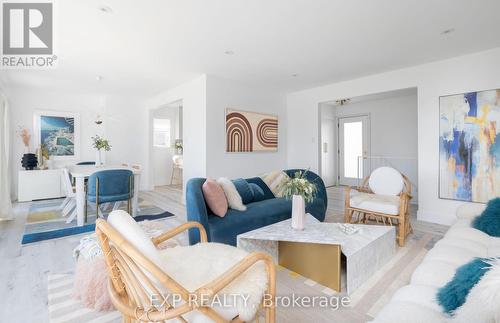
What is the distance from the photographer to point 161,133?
7922 mm

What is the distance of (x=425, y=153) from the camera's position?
4.10 metres

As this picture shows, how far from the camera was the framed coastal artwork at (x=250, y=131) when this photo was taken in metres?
5.06

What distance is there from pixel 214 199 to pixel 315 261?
115 cm

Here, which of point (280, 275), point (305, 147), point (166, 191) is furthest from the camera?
point (166, 191)

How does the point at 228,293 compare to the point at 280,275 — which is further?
the point at 280,275

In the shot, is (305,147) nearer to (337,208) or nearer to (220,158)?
(337,208)

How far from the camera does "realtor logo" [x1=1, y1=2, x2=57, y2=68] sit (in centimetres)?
248

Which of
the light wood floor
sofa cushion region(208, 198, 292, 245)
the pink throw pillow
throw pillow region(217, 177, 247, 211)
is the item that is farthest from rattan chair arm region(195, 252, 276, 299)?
throw pillow region(217, 177, 247, 211)

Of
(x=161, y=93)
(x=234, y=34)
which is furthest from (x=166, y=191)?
(x=234, y=34)

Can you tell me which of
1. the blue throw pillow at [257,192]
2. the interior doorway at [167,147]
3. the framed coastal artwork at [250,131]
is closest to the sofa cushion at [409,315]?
the blue throw pillow at [257,192]

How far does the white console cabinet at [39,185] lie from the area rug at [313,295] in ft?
14.2

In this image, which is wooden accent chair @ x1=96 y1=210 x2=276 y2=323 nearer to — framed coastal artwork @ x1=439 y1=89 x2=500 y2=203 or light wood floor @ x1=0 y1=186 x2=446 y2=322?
light wood floor @ x1=0 y1=186 x2=446 y2=322

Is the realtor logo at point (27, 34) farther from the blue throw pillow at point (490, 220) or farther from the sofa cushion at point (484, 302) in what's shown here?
the blue throw pillow at point (490, 220)

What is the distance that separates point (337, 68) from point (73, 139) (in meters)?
6.32
